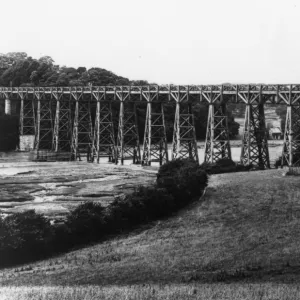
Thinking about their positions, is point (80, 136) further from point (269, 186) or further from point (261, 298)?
point (261, 298)

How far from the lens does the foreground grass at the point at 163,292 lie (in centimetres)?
1474

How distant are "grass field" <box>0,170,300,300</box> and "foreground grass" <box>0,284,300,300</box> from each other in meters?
0.03

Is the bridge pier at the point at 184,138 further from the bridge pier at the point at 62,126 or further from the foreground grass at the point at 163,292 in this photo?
the foreground grass at the point at 163,292

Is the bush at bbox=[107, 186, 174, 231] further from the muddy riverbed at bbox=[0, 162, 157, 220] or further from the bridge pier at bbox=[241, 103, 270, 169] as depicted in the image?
the bridge pier at bbox=[241, 103, 270, 169]

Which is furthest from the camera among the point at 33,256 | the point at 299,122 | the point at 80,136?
the point at 80,136

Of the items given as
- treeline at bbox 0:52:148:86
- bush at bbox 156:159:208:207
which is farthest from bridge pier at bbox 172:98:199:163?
treeline at bbox 0:52:148:86

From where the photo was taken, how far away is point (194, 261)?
21250mm

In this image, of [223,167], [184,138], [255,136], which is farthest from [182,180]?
[184,138]

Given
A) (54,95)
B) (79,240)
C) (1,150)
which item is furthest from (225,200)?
(1,150)

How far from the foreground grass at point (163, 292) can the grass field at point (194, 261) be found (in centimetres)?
3

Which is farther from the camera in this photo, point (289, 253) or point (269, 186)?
point (269, 186)

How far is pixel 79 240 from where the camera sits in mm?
26312

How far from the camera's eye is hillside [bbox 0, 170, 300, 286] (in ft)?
61.7

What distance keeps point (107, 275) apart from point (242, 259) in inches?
208
